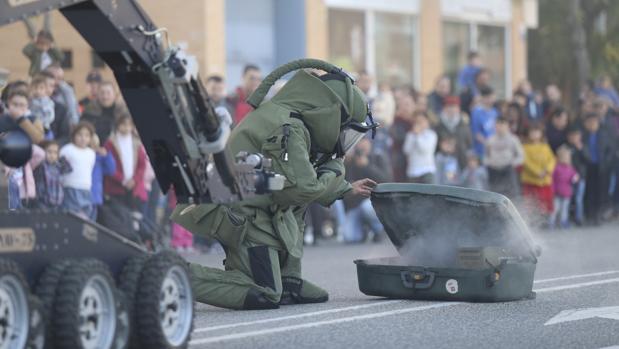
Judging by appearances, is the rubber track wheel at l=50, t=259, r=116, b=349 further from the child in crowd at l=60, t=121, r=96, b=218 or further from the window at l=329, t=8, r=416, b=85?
the window at l=329, t=8, r=416, b=85

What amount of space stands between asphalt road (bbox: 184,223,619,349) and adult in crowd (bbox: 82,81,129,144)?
5122mm

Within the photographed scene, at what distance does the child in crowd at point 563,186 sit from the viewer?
24922mm

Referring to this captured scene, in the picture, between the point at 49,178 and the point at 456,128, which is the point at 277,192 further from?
the point at 456,128

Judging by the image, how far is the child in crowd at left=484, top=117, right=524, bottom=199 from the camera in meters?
23.6

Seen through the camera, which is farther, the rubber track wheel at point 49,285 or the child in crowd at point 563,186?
the child in crowd at point 563,186

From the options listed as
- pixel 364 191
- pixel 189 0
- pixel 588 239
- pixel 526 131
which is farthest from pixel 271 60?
pixel 364 191

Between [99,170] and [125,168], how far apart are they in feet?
2.21

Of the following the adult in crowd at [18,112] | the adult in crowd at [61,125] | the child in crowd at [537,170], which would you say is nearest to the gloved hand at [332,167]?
the adult in crowd at [18,112]

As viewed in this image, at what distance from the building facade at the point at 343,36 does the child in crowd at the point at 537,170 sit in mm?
5182

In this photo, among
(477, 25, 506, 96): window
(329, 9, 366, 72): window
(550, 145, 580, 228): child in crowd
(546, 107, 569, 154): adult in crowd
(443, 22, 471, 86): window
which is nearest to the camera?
(550, 145, 580, 228): child in crowd

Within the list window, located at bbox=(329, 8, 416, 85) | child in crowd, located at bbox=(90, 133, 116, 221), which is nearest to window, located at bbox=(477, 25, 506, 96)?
window, located at bbox=(329, 8, 416, 85)

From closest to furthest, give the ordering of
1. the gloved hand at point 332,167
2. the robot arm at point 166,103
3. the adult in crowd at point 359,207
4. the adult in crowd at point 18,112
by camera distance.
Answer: the robot arm at point 166,103, the gloved hand at point 332,167, the adult in crowd at point 18,112, the adult in crowd at point 359,207

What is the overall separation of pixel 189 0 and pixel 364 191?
49.8 ft

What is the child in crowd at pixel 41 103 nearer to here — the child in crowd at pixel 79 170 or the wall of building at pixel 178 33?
the child in crowd at pixel 79 170
